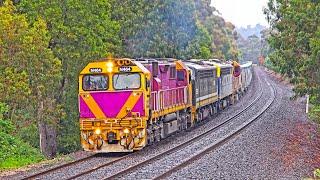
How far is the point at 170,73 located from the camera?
24797 mm

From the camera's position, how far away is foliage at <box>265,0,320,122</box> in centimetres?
2861

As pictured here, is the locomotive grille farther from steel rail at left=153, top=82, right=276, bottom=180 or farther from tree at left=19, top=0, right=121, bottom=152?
tree at left=19, top=0, right=121, bottom=152

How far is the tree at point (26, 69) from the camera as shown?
24891mm

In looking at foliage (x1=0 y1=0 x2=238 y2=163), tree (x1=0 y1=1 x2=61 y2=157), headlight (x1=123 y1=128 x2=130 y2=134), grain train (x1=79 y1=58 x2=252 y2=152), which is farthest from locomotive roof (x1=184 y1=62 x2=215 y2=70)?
headlight (x1=123 y1=128 x2=130 y2=134)

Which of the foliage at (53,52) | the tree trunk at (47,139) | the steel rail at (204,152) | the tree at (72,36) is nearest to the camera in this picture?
the steel rail at (204,152)

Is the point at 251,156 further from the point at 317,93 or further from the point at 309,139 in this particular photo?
the point at 317,93

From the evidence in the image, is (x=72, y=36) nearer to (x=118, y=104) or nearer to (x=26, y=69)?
(x=26, y=69)

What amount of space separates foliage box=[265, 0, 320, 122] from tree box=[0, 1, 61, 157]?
39.7 ft

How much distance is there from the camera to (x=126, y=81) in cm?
2047

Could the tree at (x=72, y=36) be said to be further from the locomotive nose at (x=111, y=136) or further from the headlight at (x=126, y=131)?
the headlight at (x=126, y=131)

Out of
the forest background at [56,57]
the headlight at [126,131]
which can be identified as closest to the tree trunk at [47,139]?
the forest background at [56,57]

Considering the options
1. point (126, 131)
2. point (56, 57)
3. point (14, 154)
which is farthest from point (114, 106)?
point (56, 57)

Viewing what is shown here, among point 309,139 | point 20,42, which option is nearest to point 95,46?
point 20,42

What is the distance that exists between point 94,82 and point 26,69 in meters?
7.40
